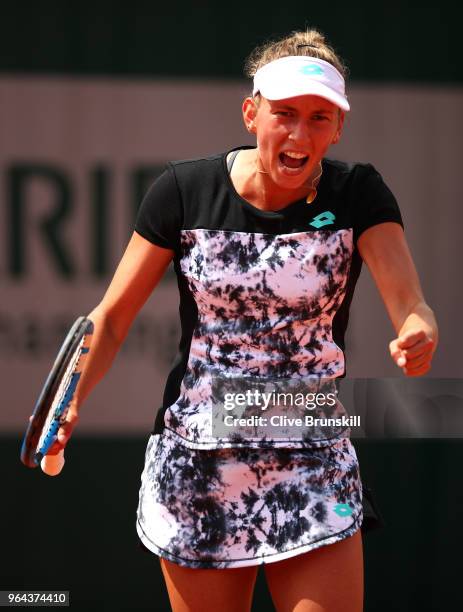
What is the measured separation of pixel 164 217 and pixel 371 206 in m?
0.44

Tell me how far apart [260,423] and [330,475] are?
184 millimetres

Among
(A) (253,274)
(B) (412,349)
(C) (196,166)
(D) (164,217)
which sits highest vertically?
(C) (196,166)

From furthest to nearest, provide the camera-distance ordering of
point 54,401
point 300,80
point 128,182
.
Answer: point 128,182
point 54,401
point 300,80

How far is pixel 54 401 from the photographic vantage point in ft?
7.49

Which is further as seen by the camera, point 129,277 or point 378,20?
point 378,20

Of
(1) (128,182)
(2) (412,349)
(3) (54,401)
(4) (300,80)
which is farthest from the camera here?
(1) (128,182)

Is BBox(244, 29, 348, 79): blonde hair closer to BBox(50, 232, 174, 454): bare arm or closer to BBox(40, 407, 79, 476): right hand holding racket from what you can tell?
BBox(50, 232, 174, 454): bare arm

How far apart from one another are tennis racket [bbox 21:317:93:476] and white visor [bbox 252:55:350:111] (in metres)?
0.63

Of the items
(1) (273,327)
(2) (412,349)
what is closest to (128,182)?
(1) (273,327)

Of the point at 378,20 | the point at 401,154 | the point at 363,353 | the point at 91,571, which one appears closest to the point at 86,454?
the point at 91,571

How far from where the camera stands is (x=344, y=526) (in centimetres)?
220

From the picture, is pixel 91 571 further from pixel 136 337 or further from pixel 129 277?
pixel 129 277

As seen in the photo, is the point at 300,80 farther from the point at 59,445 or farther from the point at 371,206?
the point at 59,445

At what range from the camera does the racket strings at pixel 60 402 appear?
7.36 feet
